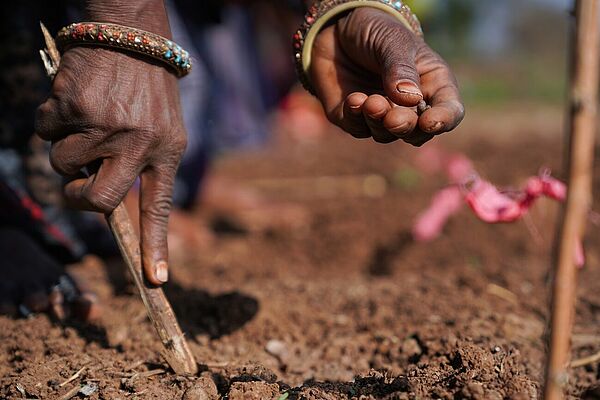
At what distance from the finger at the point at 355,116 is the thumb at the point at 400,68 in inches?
2.6

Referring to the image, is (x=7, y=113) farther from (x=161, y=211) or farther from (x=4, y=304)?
(x=161, y=211)

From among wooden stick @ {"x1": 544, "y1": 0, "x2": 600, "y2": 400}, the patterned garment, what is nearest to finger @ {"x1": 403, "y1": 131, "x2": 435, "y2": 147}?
wooden stick @ {"x1": 544, "y1": 0, "x2": 600, "y2": 400}

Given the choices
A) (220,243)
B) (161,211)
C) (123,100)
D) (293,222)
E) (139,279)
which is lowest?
(139,279)

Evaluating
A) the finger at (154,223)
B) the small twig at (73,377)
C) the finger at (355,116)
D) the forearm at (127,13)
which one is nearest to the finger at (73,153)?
the finger at (154,223)

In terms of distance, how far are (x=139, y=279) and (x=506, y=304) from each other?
1312 millimetres

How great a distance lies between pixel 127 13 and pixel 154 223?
0.51 metres

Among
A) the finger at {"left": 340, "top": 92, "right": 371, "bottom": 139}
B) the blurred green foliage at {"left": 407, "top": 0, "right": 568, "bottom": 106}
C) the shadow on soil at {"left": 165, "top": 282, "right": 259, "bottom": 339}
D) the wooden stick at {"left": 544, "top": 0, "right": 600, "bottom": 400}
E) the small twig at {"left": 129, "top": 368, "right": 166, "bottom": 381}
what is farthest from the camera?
the blurred green foliage at {"left": 407, "top": 0, "right": 568, "bottom": 106}

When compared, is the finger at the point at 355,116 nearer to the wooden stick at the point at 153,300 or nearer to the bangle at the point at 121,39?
the bangle at the point at 121,39

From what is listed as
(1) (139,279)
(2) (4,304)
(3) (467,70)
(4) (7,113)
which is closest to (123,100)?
(1) (139,279)

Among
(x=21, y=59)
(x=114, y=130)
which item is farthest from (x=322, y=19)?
(x=21, y=59)

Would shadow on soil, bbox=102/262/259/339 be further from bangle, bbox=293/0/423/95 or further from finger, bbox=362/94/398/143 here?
finger, bbox=362/94/398/143

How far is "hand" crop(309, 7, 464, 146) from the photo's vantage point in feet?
4.51

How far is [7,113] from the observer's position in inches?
101

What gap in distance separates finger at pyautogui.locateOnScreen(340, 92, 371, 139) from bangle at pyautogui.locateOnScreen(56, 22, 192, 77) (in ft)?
1.43
